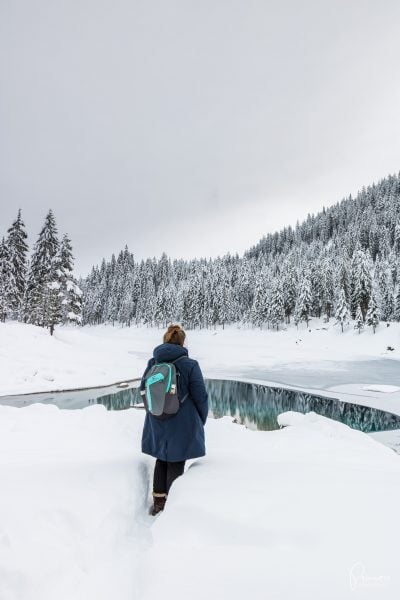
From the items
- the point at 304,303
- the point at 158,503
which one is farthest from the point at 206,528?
the point at 304,303

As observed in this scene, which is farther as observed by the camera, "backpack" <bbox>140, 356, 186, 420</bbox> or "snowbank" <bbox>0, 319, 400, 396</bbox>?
"snowbank" <bbox>0, 319, 400, 396</bbox>

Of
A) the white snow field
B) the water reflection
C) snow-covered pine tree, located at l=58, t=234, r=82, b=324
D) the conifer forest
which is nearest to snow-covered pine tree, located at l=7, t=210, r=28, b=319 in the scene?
the conifer forest

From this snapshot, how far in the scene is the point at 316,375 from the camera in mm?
23375

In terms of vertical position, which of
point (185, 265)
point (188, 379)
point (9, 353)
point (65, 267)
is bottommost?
point (9, 353)

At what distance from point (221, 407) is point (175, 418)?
12.8 m

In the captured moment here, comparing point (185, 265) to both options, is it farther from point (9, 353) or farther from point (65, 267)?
point (9, 353)

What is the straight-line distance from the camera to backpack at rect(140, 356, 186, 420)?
3.51 meters

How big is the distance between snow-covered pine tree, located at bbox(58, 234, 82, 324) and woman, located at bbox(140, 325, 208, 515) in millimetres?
34663

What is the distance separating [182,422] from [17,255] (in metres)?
39.3

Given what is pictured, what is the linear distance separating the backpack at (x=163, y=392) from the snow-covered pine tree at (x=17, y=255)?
38.0 m

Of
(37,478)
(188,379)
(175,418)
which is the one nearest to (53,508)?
(37,478)

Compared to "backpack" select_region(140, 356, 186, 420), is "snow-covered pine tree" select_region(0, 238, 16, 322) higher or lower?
higher

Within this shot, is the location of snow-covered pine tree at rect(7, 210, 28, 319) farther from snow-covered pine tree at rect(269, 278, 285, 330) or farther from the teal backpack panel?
snow-covered pine tree at rect(269, 278, 285, 330)

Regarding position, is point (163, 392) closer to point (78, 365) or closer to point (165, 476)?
point (165, 476)
